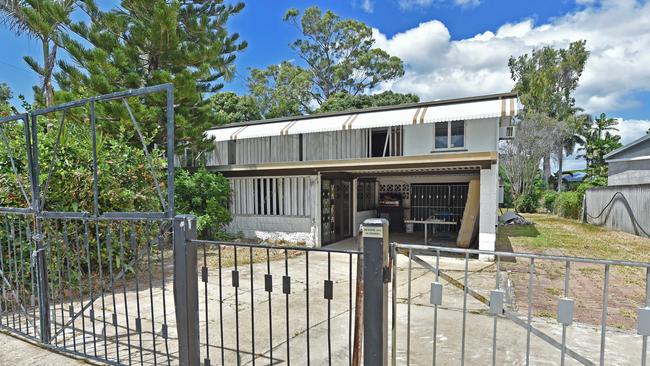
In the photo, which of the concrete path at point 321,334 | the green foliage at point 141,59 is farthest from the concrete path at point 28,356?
the green foliage at point 141,59

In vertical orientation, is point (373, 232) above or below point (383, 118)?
below

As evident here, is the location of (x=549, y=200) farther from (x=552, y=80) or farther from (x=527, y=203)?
(x=552, y=80)

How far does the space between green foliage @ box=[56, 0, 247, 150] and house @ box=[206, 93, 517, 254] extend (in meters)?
2.70

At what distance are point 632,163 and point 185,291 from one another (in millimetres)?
21863

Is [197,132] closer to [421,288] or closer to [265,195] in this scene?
[265,195]

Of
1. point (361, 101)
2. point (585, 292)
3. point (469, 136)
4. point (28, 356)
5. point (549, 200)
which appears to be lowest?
point (549, 200)

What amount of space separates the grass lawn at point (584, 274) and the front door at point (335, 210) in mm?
4793

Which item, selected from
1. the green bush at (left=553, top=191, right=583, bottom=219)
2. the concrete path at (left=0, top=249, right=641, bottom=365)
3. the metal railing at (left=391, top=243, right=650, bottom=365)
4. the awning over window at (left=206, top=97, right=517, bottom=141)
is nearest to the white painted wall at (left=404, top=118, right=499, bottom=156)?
the awning over window at (left=206, top=97, right=517, bottom=141)

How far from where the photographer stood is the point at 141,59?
10.0 metres

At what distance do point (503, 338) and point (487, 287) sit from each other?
2490 mm

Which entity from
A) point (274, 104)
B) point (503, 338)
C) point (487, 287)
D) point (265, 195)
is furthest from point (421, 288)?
point (274, 104)

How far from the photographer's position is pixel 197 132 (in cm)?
1055

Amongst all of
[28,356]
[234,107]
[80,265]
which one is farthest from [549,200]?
[28,356]

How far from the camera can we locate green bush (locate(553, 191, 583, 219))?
18422mm
